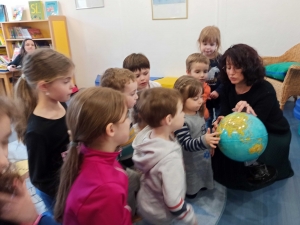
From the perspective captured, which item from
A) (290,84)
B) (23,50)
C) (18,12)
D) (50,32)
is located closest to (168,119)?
(290,84)

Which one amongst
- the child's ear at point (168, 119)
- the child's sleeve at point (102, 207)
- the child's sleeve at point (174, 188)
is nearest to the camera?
the child's sleeve at point (102, 207)

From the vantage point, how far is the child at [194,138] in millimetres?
1793

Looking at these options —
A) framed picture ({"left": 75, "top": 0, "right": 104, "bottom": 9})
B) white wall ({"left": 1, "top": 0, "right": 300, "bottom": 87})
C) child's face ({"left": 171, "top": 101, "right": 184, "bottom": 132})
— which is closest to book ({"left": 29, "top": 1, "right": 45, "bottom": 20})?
white wall ({"left": 1, "top": 0, "right": 300, "bottom": 87})

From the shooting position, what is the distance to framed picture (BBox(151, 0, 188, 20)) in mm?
5043

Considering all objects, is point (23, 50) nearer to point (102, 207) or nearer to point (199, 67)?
point (199, 67)

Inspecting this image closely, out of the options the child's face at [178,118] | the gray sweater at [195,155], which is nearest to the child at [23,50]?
the gray sweater at [195,155]

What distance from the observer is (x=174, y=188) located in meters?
1.35

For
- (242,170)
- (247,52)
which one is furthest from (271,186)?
(247,52)

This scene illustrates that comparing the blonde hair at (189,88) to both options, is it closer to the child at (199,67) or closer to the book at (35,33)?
the child at (199,67)

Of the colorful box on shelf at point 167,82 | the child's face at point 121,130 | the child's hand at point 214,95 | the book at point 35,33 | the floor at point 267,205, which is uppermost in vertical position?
the book at point 35,33

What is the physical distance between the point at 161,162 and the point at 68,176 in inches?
19.4

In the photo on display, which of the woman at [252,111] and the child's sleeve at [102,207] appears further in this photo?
the woman at [252,111]

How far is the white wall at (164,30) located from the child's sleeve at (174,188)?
4105 millimetres

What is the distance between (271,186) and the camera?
2400 mm
